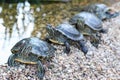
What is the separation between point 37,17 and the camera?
32.3 ft

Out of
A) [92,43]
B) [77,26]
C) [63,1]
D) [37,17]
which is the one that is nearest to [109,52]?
[92,43]

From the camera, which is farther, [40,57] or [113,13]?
[113,13]

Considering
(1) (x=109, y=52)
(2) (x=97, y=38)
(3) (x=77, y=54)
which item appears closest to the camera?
(3) (x=77, y=54)

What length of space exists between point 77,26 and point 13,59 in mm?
2698

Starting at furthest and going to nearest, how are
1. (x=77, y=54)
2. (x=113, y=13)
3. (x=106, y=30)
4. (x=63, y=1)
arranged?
(x=63, y=1)
(x=113, y=13)
(x=106, y=30)
(x=77, y=54)

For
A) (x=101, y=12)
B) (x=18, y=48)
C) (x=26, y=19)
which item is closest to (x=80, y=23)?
(x=26, y=19)

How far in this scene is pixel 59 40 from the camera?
746cm

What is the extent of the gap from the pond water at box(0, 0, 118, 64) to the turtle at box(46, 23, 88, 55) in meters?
0.76

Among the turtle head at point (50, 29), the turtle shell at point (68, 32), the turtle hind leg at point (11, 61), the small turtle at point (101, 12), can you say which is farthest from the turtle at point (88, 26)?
the turtle hind leg at point (11, 61)

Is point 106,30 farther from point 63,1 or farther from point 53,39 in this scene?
point 63,1

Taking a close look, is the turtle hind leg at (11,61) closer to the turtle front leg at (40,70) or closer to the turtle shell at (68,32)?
the turtle front leg at (40,70)

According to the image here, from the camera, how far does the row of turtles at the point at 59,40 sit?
20.2 ft

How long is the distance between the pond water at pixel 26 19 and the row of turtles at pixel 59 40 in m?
0.47

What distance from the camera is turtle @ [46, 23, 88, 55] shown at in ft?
24.1
